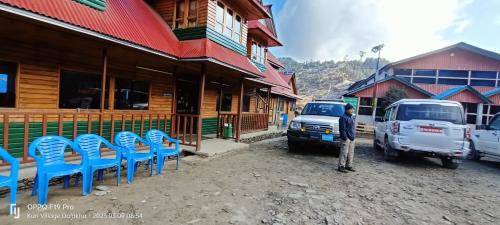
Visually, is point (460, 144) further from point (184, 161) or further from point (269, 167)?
point (184, 161)

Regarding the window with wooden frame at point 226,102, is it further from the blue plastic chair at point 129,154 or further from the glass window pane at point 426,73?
the glass window pane at point 426,73

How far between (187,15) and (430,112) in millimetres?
8380

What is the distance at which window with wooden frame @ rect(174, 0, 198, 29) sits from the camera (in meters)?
8.44

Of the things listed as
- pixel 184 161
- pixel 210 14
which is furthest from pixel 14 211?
pixel 210 14

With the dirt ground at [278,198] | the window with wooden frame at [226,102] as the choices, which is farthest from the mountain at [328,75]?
the dirt ground at [278,198]

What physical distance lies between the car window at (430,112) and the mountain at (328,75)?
137 ft

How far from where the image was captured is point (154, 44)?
21.2 ft

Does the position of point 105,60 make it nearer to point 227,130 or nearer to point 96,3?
point 96,3

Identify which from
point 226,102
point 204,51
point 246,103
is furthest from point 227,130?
point 246,103

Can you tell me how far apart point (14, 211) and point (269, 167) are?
491 centimetres

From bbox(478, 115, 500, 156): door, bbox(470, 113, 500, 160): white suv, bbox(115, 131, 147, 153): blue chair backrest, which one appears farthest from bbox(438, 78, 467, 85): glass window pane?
bbox(115, 131, 147, 153): blue chair backrest

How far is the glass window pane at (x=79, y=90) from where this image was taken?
241 inches

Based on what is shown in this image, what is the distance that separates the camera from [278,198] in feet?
14.2

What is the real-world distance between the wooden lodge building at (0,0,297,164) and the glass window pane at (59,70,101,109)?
0.02m
